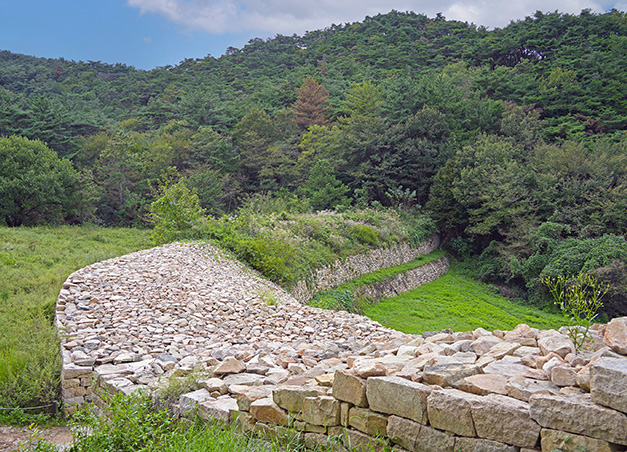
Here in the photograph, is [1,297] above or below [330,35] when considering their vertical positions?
below

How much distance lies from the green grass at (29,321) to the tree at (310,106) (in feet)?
75.6

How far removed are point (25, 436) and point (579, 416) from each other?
5301 mm

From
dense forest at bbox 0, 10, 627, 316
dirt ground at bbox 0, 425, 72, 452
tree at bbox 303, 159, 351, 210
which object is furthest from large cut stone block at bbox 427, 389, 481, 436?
tree at bbox 303, 159, 351, 210

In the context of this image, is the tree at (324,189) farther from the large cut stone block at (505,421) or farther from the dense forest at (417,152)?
the large cut stone block at (505,421)

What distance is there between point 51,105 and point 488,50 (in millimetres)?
42726

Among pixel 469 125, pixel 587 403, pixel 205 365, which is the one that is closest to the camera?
pixel 587 403

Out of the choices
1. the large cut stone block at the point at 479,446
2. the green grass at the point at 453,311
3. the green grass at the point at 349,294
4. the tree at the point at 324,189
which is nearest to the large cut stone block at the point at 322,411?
the large cut stone block at the point at 479,446

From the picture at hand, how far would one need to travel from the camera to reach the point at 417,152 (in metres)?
27.0

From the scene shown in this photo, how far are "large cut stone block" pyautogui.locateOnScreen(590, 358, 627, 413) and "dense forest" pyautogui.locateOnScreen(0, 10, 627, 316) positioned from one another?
17.4 meters

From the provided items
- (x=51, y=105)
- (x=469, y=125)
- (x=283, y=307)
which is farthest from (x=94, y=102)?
(x=283, y=307)

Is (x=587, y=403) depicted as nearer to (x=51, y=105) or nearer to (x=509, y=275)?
(x=509, y=275)

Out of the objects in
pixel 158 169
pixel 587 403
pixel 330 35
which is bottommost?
pixel 587 403

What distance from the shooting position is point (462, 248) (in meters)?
25.1

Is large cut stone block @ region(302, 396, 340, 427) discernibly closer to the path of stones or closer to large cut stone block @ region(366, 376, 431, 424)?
large cut stone block @ region(366, 376, 431, 424)
